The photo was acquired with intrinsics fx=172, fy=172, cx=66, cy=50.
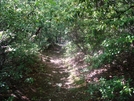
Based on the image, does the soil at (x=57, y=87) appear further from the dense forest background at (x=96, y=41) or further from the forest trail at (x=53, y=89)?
the dense forest background at (x=96, y=41)

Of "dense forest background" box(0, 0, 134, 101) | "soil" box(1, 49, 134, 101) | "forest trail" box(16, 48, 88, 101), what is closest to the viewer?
"dense forest background" box(0, 0, 134, 101)

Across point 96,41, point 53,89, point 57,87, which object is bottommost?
point 53,89

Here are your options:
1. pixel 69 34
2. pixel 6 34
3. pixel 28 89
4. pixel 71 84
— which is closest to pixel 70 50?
pixel 69 34

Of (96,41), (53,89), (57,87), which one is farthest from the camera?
(96,41)

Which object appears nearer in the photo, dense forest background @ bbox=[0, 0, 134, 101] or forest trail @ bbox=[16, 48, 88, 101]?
dense forest background @ bbox=[0, 0, 134, 101]

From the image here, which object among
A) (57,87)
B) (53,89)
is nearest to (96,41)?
(57,87)

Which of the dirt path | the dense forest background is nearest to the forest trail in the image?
the dirt path

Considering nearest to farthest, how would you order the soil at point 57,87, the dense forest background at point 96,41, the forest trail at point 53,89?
the dense forest background at point 96,41 → the soil at point 57,87 → the forest trail at point 53,89

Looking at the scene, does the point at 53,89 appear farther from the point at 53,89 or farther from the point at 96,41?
the point at 96,41

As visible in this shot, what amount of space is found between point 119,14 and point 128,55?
2.83 m

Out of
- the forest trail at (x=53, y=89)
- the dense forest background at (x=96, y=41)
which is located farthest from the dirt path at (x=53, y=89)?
the dense forest background at (x=96, y=41)

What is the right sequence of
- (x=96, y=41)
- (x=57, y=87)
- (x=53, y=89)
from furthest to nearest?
(x=96, y=41) < (x=57, y=87) < (x=53, y=89)

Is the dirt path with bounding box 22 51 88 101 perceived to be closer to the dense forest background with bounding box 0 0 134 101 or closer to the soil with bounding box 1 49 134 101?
the soil with bounding box 1 49 134 101

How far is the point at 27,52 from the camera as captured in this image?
326 inches
